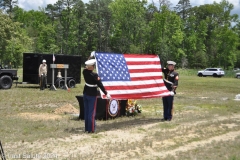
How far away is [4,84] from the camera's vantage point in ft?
65.5

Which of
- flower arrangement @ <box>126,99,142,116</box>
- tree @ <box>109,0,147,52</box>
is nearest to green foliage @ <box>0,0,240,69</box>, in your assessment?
tree @ <box>109,0,147,52</box>

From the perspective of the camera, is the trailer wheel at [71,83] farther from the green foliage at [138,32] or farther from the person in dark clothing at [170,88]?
the green foliage at [138,32]

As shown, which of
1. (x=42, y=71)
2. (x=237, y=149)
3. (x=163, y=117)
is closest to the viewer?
(x=237, y=149)

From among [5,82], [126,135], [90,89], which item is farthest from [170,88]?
[5,82]

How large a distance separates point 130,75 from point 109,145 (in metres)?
2.94

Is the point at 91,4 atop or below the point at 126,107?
atop

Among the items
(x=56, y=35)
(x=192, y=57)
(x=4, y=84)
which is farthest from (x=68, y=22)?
(x=4, y=84)

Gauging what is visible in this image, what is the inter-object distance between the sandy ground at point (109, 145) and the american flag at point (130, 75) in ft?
3.39

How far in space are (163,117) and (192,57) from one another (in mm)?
63383

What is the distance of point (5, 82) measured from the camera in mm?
20031

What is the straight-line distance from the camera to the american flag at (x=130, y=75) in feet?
30.0

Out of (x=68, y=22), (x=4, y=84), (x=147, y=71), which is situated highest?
(x=68, y=22)

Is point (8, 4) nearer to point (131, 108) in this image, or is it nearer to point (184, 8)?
point (184, 8)

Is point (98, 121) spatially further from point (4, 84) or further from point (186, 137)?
point (4, 84)
